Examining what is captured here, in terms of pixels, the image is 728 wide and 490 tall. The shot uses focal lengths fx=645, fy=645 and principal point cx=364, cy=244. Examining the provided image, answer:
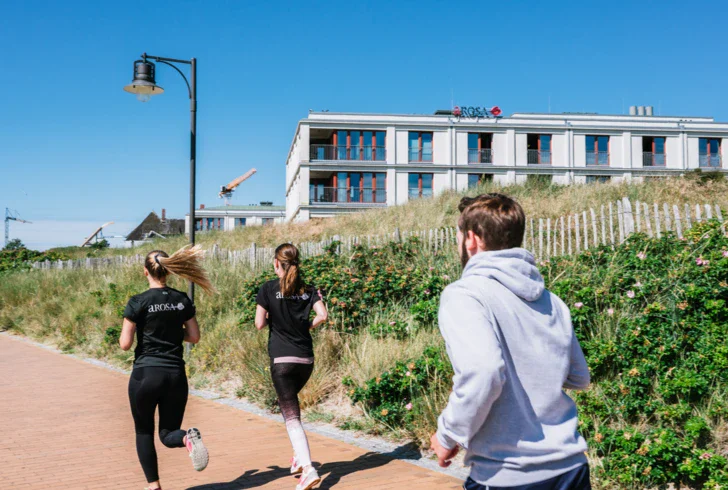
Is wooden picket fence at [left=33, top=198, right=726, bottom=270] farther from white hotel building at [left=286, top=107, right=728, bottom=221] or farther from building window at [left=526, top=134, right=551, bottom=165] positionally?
building window at [left=526, top=134, right=551, bottom=165]

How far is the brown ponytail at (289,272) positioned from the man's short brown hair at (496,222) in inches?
117

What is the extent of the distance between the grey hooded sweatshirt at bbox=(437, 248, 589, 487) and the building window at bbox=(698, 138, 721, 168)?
56767mm

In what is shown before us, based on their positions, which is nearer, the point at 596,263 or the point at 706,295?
the point at 706,295

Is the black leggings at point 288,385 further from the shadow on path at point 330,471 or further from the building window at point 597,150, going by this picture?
the building window at point 597,150

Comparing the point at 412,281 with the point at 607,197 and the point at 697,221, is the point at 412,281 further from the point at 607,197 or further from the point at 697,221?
the point at 607,197

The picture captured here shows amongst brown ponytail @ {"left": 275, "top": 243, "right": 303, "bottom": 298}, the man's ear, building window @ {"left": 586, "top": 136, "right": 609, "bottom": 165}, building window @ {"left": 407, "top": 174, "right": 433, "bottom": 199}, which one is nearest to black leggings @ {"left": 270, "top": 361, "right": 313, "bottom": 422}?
brown ponytail @ {"left": 275, "top": 243, "right": 303, "bottom": 298}

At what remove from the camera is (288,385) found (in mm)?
4977

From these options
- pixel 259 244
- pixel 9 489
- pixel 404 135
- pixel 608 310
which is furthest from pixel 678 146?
pixel 9 489

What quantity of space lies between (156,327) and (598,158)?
52145 mm

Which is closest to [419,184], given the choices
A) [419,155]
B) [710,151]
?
[419,155]

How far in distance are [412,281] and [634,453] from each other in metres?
5.38

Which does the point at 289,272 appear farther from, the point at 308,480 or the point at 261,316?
the point at 308,480

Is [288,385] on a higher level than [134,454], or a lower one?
higher

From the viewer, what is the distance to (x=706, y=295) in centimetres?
610
